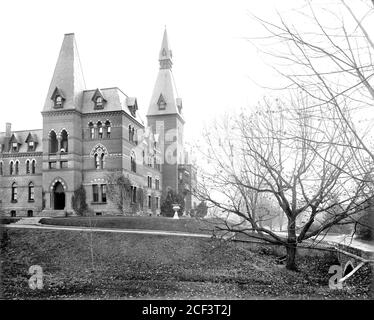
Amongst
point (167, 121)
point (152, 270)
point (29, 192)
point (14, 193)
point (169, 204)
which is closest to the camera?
point (152, 270)

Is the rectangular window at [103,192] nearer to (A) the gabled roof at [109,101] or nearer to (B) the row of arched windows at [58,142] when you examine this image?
(B) the row of arched windows at [58,142]

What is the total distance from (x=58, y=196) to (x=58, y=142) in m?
4.55

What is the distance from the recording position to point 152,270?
14.9 metres

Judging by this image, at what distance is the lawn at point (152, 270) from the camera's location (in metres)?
8.59

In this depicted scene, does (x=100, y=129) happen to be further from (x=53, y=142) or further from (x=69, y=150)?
(x=53, y=142)

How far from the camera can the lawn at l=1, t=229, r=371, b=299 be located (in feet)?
28.2

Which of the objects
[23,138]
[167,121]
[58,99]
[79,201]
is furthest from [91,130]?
[167,121]

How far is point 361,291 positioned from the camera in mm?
7777

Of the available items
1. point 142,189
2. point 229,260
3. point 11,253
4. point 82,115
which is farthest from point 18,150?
point 229,260

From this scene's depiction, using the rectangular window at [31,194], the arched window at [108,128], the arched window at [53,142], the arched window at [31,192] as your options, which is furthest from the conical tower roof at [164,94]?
the rectangular window at [31,194]

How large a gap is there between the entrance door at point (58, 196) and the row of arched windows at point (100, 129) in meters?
4.98

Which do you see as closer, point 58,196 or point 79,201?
point 79,201

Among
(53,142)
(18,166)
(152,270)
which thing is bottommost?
(152,270)

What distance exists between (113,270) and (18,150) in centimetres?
2036
